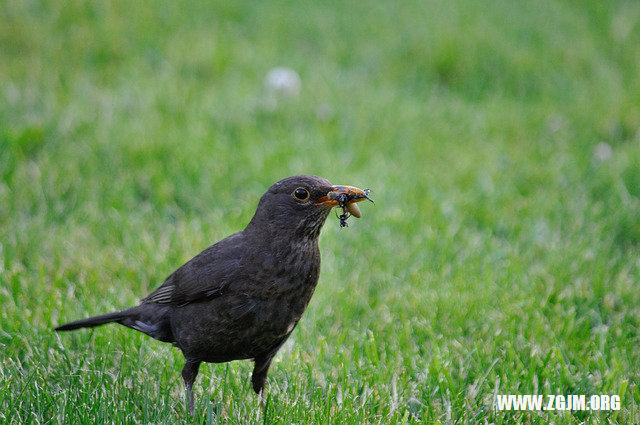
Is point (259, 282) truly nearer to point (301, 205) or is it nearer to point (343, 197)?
point (301, 205)

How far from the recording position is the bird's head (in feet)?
9.72

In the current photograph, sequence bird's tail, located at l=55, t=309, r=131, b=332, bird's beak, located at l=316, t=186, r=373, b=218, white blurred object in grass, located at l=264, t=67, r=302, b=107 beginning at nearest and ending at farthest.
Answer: bird's beak, located at l=316, t=186, r=373, b=218
bird's tail, located at l=55, t=309, r=131, b=332
white blurred object in grass, located at l=264, t=67, r=302, b=107

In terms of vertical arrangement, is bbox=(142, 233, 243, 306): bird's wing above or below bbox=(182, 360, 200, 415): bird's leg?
above

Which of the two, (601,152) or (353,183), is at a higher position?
(601,152)

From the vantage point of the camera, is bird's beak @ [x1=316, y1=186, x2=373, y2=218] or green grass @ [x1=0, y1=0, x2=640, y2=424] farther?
green grass @ [x1=0, y1=0, x2=640, y2=424]

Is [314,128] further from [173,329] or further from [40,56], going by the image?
[173,329]

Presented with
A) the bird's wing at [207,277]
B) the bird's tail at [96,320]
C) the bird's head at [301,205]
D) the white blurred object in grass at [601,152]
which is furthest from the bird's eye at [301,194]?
the white blurred object in grass at [601,152]

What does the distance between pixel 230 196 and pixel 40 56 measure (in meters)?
3.09

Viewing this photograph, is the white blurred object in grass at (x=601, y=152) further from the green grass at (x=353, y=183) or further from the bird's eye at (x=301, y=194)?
the bird's eye at (x=301, y=194)

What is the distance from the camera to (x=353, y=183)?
18.3 ft

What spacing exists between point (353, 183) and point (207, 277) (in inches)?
106

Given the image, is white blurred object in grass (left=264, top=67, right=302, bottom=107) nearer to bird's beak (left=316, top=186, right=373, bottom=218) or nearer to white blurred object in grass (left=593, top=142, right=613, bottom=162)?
white blurred object in grass (left=593, top=142, right=613, bottom=162)

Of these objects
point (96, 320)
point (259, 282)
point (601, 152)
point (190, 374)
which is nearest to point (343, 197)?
point (259, 282)

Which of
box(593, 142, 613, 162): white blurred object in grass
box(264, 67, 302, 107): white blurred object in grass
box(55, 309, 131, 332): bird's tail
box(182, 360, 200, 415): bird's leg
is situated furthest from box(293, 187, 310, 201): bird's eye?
box(593, 142, 613, 162): white blurred object in grass
